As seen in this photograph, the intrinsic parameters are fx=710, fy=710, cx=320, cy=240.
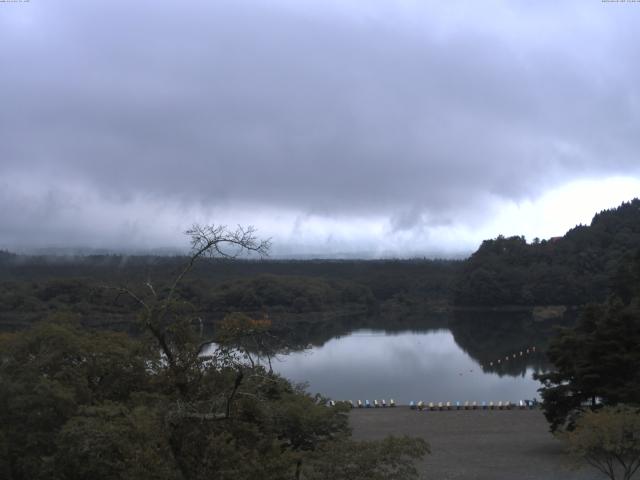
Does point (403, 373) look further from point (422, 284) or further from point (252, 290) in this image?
point (422, 284)

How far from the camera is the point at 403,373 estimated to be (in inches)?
1695

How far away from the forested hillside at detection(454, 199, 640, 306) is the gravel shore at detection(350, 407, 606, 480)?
67.0 metres

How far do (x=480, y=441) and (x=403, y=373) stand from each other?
848 inches

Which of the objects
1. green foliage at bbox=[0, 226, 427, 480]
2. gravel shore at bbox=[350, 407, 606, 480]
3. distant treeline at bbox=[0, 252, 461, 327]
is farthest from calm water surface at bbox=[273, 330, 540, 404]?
green foliage at bbox=[0, 226, 427, 480]

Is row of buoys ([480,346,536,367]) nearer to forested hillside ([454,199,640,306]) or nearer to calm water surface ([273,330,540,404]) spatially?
calm water surface ([273,330,540,404])

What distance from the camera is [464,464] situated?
1842 cm

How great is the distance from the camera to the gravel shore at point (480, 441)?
680 inches

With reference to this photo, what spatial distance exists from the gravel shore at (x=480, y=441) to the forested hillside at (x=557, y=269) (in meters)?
67.0

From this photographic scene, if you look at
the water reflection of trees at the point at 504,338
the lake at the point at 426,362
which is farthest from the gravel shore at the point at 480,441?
the water reflection of trees at the point at 504,338

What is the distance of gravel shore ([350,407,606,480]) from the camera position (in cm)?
1728

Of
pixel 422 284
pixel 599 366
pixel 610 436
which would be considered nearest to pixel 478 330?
pixel 422 284

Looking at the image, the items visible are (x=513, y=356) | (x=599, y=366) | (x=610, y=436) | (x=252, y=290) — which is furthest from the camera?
(x=252, y=290)

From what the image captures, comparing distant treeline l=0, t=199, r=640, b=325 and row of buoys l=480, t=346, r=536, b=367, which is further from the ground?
distant treeline l=0, t=199, r=640, b=325

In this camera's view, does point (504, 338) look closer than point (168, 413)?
No
